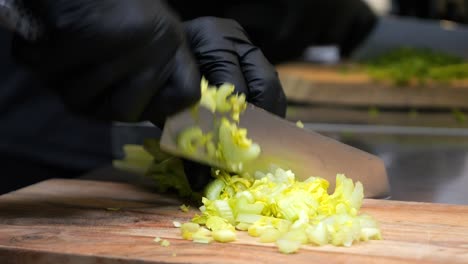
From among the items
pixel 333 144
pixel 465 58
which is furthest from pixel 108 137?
pixel 465 58

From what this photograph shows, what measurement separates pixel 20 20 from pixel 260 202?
15.3 inches

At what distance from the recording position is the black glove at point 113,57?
2.85 ft

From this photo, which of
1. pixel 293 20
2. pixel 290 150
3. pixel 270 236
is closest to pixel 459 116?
pixel 293 20

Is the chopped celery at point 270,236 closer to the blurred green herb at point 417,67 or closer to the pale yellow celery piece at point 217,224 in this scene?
the pale yellow celery piece at point 217,224

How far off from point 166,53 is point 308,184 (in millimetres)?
286

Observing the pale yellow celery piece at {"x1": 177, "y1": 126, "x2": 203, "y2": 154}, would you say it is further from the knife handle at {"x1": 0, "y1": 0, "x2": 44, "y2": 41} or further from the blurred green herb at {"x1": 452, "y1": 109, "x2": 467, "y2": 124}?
the blurred green herb at {"x1": 452, "y1": 109, "x2": 467, "y2": 124}

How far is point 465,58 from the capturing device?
275 cm

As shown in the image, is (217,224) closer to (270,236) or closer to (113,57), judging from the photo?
(270,236)

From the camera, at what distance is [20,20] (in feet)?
2.88

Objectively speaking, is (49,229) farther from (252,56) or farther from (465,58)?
(465,58)

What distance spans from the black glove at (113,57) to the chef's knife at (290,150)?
7cm

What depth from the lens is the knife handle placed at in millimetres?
874

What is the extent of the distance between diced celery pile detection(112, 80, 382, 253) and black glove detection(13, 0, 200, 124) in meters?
0.09

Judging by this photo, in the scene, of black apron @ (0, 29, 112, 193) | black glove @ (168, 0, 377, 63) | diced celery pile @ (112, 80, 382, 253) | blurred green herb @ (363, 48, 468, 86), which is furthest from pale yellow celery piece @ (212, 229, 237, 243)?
blurred green herb @ (363, 48, 468, 86)
